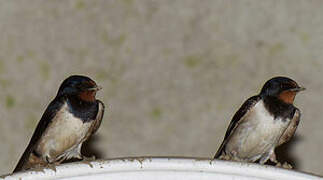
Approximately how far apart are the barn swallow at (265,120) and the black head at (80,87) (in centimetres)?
53

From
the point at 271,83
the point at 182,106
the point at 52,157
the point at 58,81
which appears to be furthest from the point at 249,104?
the point at 58,81

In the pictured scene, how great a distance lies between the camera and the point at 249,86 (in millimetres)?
3646

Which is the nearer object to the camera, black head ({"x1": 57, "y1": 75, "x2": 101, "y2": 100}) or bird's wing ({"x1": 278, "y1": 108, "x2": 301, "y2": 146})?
black head ({"x1": 57, "y1": 75, "x2": 101, "y2": 100})

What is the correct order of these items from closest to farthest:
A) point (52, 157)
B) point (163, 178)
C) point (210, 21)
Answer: point (163, 178) < point (52, 157) < point (210, 21)

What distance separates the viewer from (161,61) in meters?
3.62

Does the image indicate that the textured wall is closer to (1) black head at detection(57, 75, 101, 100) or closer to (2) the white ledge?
(1) black head at detection(57, 75, 101, 100)

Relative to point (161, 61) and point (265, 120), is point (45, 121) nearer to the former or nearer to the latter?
point (265, 120)

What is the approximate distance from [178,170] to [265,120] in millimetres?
743

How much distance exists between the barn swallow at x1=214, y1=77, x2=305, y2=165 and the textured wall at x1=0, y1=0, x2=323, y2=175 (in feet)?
2.58

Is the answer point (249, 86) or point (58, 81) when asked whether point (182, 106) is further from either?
point (58, 81)

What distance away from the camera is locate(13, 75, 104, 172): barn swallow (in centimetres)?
263

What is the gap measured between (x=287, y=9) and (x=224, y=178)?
5.49ft

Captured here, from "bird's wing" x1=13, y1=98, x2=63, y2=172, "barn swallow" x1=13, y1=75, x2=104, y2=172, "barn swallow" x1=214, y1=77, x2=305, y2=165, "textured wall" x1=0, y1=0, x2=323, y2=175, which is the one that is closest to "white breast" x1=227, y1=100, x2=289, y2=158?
"barn swallow" x1=214, y1=77, x2=305, y2=165

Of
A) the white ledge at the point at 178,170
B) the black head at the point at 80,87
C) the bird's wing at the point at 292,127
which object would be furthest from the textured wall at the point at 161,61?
the white ledge at the point at 178,170
